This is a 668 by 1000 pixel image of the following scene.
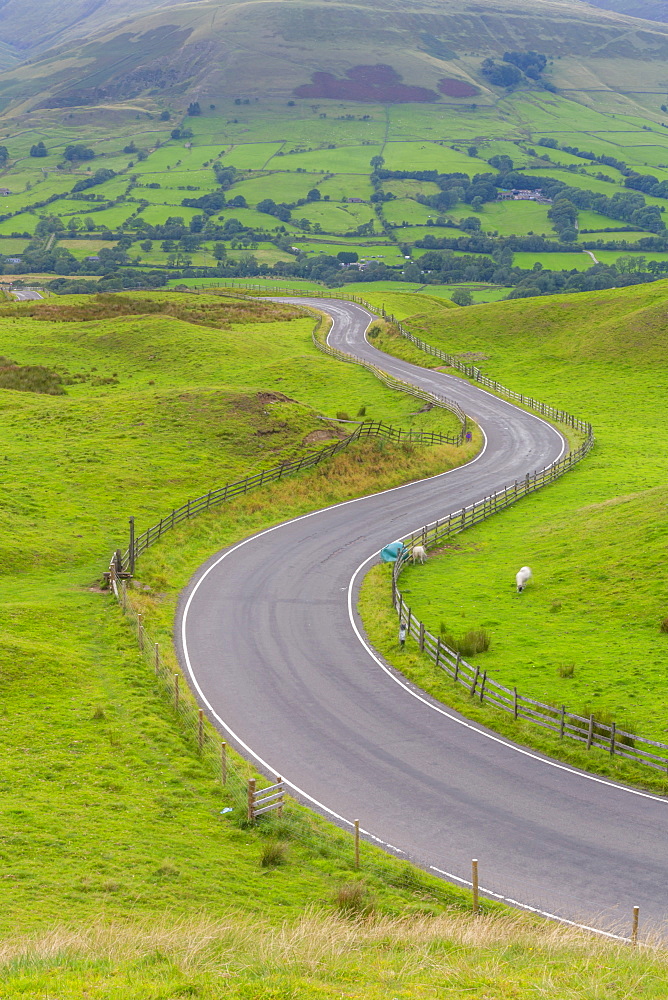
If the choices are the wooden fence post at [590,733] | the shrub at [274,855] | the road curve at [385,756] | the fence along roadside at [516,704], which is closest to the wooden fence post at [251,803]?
the shrub at [274,855]

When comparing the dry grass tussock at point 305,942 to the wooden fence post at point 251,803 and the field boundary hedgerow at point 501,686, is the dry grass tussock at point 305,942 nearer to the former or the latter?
the wooden fence post at point 251,803

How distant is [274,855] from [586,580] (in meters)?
24.9

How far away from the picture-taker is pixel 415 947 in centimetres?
1766

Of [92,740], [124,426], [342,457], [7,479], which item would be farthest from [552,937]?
[124,426]

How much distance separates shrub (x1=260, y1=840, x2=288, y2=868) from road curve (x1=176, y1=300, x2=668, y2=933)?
3.24 meters

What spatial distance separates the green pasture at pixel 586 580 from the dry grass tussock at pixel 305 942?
11834mm

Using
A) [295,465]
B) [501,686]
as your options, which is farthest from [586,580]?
[295,465]

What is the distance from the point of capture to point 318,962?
53.0ft

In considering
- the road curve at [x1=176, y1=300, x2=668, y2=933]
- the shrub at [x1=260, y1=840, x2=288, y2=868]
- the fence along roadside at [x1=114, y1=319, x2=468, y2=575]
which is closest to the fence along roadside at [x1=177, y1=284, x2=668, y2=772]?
the road curve at [x1=176, y1=300, x2=668, y2=933]

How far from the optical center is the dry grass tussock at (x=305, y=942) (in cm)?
1605

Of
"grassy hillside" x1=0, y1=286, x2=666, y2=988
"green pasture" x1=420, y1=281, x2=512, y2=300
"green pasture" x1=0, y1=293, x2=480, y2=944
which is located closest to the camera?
"grassy hillside" x1=0, y1=286, x2=666, y2=988

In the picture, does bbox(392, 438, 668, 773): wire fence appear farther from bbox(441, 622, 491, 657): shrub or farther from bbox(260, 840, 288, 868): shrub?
A: bbox(260, 840, 288, 868): shrub

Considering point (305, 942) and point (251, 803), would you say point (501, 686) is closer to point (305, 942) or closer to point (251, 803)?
point (251, 803)

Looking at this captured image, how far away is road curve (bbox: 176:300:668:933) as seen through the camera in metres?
23.1
